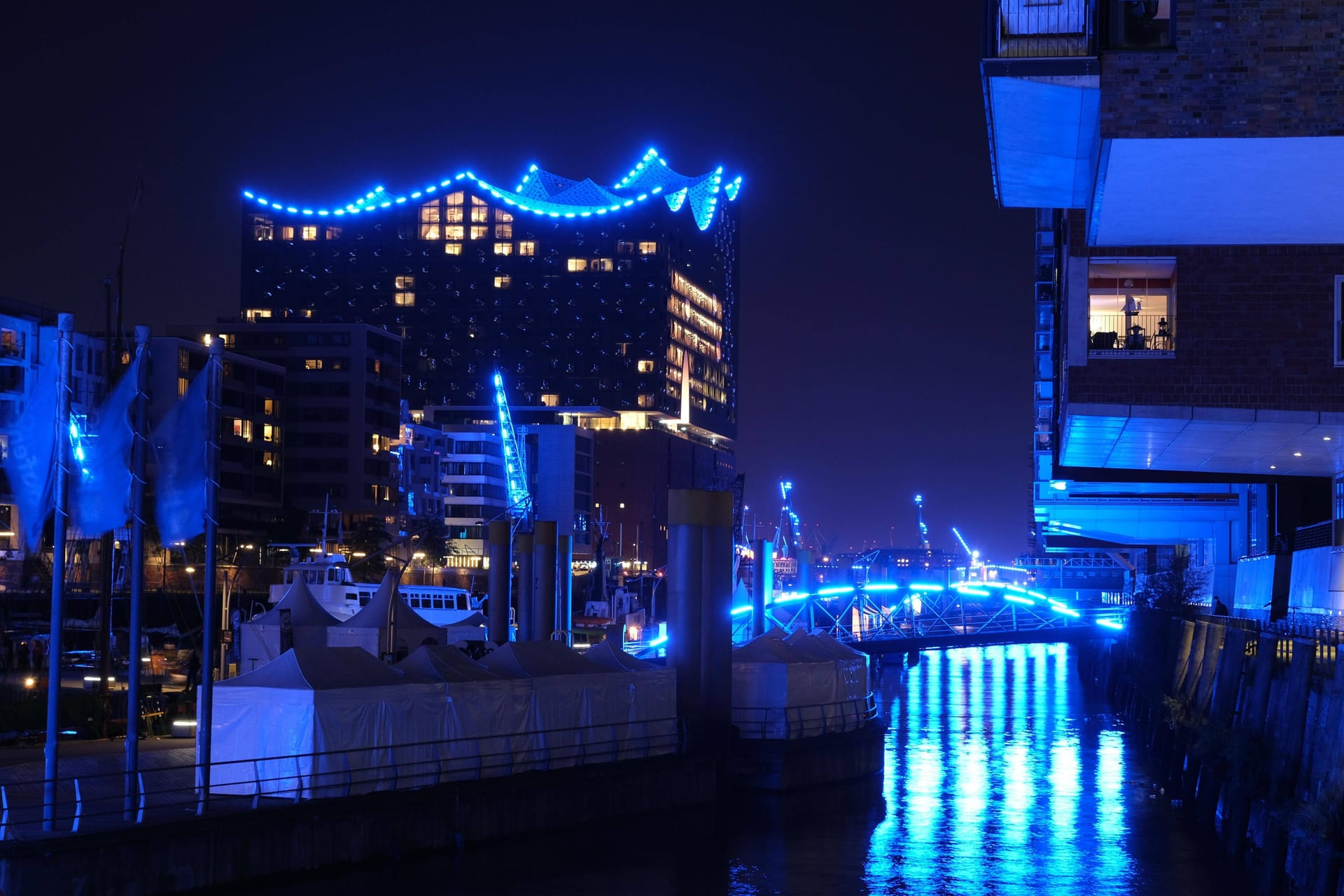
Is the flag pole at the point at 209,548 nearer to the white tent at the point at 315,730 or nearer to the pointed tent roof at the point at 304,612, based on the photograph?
the white tent at the point at 315,730

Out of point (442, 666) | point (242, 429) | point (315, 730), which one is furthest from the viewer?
point (242, 429)

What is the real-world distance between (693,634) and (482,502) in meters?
130

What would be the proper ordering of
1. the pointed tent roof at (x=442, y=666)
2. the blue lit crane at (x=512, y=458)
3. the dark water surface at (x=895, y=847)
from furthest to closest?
the blue lit crane at (x=512, y=458), the pointed tent roof at (x=442, y=666), the dark water surface at (x=895, y=847)

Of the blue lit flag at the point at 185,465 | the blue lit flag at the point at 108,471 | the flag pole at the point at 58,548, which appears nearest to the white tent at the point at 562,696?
the blue lit flag at the point at 185,465

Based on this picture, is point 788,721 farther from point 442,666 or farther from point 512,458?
point 512,458

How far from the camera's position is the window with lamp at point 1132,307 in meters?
37.0

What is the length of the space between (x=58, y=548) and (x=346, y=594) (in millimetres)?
43107

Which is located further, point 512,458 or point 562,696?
point 512,458

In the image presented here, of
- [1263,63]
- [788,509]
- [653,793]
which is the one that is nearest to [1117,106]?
[1263,63]

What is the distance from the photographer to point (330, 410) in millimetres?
136875

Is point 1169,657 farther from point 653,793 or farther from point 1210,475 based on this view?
point 653,793

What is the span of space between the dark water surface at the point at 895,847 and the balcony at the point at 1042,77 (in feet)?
45.7

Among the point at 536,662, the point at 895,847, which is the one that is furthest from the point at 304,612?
the point at 895,847

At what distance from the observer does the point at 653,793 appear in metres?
31.9
